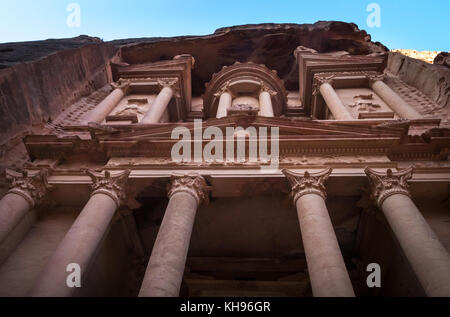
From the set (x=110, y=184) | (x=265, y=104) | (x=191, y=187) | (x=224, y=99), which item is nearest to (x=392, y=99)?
(x=265, y=104)

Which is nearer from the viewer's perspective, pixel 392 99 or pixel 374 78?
pixel 392 99

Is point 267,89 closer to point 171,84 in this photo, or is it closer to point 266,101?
point 266,101

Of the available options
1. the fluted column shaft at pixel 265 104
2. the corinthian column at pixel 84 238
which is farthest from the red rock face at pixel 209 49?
the corinthian column at pixel 84 238

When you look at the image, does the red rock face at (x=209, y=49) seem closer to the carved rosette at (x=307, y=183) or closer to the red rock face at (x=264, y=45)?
the red rock face at (x=264, y=45)

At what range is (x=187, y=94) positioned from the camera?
67.0ft

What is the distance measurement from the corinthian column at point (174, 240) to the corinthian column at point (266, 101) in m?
7.48

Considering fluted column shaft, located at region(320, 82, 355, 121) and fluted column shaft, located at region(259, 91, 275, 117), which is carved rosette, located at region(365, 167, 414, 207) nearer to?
fluted column shaft, located at region(320, 82, 355, 121)

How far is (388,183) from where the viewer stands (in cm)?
764

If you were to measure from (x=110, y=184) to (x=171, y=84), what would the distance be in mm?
11217

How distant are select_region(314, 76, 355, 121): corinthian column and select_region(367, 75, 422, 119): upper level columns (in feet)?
6.46

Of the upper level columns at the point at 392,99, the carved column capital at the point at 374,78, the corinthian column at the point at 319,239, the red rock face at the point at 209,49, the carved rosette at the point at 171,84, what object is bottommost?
the corinthian column at the point at 319,239

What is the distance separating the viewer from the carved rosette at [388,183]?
746 cm

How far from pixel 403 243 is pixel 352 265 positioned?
4201 mm

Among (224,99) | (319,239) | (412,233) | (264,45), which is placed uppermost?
(264,45)
